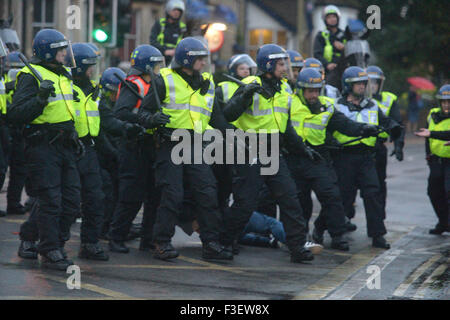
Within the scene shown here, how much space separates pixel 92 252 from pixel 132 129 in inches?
47.7

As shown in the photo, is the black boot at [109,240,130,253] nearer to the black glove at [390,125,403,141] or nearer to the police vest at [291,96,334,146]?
the police vest at [291,96,334,146]

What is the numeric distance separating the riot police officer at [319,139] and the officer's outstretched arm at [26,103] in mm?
3340

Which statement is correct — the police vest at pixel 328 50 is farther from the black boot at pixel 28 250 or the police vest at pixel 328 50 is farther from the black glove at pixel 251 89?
the black boot at pixel 28 250

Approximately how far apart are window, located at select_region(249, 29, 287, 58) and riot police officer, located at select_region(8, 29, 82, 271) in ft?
155

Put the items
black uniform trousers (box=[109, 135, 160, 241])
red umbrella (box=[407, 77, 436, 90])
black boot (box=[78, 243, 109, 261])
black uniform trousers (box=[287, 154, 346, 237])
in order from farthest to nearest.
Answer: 1. red umbrella (box=[407, 77, 436, 90])
2. black uniform trousers (box=[287, 154, 346, 237])
3. black uniform trousers (box=[109, 135, 160, 241])
4. black boot (box=[78, 243, 109, 261])

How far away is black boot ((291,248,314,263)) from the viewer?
32.8ft

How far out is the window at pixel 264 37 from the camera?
5616cm

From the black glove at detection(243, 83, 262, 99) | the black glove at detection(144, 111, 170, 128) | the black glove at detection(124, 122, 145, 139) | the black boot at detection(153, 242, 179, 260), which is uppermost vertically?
the black glove at detection(243, 83, 262, 99)

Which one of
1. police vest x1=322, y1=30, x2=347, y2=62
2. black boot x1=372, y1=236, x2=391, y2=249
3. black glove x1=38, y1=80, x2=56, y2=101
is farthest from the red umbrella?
black glove x1=38, y1=80, x2=56, y2=101

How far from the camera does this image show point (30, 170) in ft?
29.2

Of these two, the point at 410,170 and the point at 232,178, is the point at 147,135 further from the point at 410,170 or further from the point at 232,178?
the point at 410,170

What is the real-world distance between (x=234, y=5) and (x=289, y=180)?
39064mm

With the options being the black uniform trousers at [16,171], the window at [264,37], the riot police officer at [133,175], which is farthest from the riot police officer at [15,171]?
the window at [264,37]
